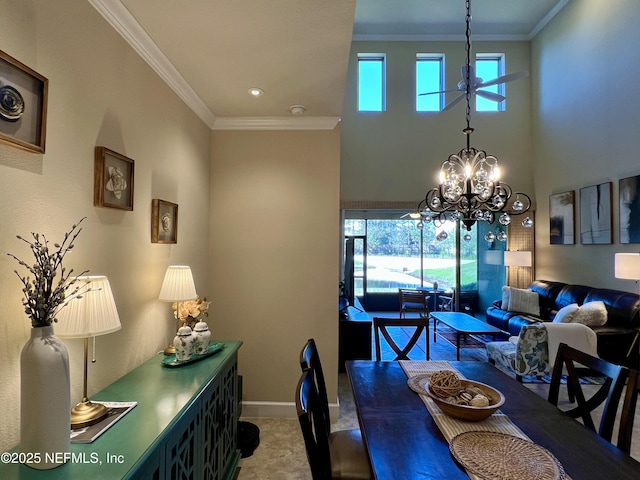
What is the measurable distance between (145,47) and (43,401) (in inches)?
70.3

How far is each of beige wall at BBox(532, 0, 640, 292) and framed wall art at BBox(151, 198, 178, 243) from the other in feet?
17.7

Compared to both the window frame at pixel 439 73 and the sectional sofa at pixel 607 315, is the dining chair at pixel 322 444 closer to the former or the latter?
the sectional sofa at pixel 607 315

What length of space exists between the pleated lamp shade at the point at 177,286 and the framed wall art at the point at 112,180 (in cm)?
46

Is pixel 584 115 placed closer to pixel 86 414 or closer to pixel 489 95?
pixel 489 95

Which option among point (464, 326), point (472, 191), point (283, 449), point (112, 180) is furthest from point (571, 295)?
point (112, 180)

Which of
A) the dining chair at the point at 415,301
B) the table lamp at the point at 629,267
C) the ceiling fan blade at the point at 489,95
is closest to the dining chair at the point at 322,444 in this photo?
the table lamp at the point at 629,267

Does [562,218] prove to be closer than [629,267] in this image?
No

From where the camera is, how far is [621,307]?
154 inches

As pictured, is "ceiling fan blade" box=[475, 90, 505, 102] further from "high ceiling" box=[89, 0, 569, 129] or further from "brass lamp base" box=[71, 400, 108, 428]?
"brass lamp base" box=[71, 400, 108, 428]

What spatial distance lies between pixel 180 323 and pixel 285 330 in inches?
37.6

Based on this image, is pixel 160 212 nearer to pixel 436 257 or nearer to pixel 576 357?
pixel 576 357

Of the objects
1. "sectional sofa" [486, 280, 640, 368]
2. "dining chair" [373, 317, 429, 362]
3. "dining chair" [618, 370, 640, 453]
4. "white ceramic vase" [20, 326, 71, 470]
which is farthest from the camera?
"sectional sofa" [486, 280, 640, 368]

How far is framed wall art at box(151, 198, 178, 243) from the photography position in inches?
77.4

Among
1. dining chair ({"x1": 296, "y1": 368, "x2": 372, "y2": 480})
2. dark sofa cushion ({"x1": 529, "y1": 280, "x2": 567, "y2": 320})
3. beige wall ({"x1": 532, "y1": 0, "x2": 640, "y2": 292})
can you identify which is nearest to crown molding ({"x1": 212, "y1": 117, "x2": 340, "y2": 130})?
dining chair ({"x1": 296, "y1": 368, "x2": 372, "y2": 480})
